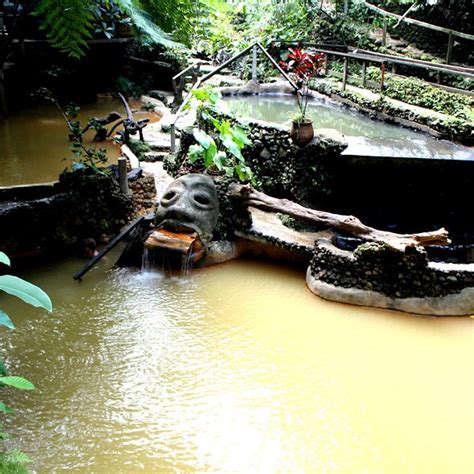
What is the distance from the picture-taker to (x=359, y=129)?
30.8 ft

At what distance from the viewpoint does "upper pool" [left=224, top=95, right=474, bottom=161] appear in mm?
7676

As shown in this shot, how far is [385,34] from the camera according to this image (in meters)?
14.0

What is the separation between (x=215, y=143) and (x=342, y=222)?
224 cm

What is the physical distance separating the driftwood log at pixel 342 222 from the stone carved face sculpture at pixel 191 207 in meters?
0.33

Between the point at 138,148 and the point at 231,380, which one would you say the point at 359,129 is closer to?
the point at 138,148

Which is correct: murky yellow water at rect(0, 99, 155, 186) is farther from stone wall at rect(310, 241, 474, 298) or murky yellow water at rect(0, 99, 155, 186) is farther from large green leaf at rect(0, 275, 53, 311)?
large green leaf at rect(0, 275, 53, 311)

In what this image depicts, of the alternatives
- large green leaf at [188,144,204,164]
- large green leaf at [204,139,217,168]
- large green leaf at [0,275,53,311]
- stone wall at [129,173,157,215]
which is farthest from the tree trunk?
large green leaf at [0,275,53,311]

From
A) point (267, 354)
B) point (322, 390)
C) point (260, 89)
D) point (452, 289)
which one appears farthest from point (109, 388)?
point (260, 89)

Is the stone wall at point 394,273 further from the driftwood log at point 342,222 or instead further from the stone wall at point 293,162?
the stone wall at point 293,162

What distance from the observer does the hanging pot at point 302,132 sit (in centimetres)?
730

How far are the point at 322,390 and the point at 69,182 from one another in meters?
4.28

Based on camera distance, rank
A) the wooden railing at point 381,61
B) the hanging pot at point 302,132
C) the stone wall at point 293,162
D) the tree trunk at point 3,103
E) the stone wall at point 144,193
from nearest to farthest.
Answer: the hanging pot at point 302,132 → the stone wall at point 293,162 → the stone wall at point 144,193 → the wooden railing at point 381,61 → the tree trunk at point 3,103

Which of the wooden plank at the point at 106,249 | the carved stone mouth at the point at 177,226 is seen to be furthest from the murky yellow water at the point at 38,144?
the carved stone mouth at the point at 177,226

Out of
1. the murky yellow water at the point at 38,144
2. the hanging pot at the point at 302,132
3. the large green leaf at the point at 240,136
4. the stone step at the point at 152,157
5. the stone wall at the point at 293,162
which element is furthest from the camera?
the stone step at the point at 152,157
